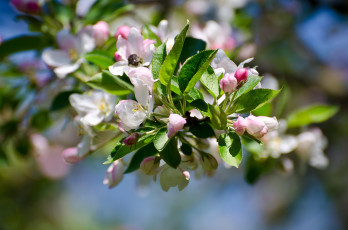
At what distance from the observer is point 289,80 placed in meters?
2.99

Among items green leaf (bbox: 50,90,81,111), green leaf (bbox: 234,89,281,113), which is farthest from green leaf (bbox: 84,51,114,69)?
green leaf (bbox: 234,89,281,113)

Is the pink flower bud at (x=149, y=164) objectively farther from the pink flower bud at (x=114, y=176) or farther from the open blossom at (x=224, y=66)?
the open blossom at (x=224, y=66)

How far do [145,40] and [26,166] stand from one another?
306cm

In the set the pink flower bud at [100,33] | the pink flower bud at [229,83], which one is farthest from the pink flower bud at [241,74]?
the pink flower bud at [100,33]

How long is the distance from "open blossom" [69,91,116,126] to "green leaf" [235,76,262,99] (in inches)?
15.1

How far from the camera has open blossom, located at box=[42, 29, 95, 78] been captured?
1.34 meters

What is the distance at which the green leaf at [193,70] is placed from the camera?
89 centimetres

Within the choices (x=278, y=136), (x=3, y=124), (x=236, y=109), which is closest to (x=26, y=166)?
(x=3, y=124)

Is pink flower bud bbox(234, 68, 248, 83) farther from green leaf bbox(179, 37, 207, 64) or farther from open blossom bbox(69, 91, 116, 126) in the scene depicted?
open blossom bbox(69, 91, 116, 126)

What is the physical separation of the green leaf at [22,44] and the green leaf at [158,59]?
2.50ft

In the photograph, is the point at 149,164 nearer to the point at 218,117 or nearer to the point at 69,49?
the point at 218,117

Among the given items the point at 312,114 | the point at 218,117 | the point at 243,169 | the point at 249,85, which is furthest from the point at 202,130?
the point at 243,169

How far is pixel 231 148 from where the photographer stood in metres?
0.93

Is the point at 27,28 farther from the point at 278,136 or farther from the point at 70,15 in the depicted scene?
the point at 278,136
